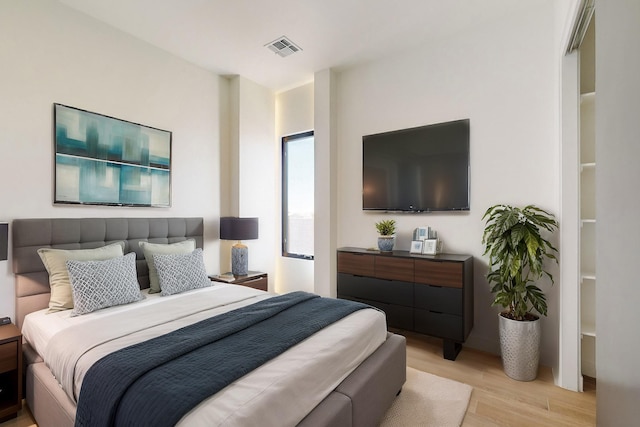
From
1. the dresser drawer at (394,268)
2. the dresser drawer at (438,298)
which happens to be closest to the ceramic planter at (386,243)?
the dresser drawer at (394,268)

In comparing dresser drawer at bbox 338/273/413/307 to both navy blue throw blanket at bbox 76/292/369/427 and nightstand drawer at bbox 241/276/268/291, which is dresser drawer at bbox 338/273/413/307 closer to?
nightstand drawer at bbox 241/276/268/291

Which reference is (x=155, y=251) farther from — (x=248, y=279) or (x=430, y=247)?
(x=430, y=247)

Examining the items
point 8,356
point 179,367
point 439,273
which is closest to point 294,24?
point 439,273

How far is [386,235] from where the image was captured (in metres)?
3.20

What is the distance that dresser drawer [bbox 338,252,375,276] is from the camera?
10.1ft

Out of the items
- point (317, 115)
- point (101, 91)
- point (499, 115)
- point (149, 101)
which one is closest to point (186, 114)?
point (149, 101)

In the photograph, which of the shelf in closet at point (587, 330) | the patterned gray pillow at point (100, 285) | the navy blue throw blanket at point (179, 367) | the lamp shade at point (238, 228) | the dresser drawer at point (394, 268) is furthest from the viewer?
the lamp shade at point (238, 228)

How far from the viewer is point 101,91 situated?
2756 millimetres

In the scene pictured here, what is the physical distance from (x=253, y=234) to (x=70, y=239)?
1696mm

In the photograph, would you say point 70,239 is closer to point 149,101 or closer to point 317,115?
point 149,101

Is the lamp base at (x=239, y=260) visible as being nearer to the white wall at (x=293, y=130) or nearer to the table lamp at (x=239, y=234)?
the table lamp at (x=239, y=234)

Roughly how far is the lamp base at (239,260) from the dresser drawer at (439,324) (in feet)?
6.54

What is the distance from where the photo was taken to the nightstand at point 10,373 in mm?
1843

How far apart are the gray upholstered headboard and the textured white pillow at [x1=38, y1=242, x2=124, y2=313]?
0.10m
